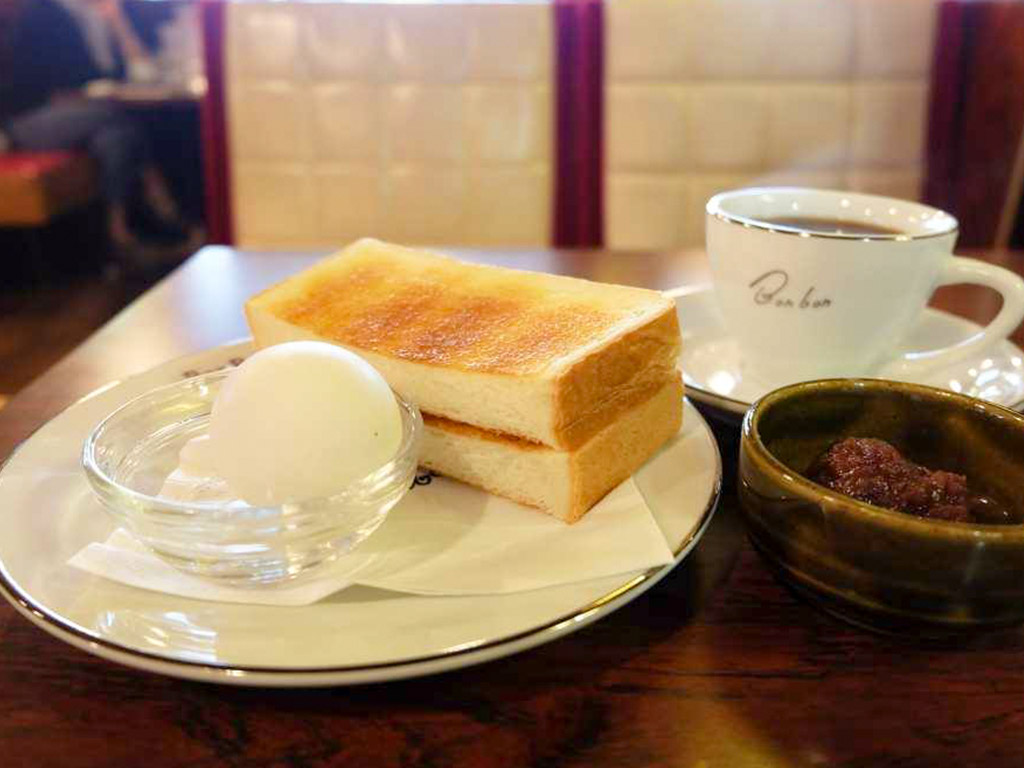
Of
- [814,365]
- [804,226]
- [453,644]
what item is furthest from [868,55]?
[453,644]

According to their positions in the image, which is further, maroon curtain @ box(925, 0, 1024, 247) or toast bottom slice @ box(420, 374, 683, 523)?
maroon curtain @ box(925, 0, 1024, 247)

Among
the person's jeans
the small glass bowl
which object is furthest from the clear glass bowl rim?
the person's jeans

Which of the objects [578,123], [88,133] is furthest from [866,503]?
[88,133]

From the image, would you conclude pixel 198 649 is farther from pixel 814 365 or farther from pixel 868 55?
pixel 868 55

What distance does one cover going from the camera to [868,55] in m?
1.78

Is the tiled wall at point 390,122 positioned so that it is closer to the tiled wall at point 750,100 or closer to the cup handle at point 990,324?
the tiled wall at point 750,100

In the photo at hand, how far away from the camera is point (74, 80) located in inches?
124

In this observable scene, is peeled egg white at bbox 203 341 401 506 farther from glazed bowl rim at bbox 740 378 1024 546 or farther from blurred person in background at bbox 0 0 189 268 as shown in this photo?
blurred person in background at bbox 0 0 189 268

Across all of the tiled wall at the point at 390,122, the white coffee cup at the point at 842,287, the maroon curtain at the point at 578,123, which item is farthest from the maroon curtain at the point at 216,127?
the white coffee cup at the point at 842,287

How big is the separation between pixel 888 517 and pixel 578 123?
1483 mm

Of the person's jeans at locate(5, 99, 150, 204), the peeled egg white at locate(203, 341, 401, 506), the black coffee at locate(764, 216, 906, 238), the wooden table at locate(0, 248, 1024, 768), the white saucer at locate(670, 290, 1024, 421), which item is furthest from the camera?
the person's jeans at locate(5, 99, 150, 204)

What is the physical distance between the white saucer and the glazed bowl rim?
103 millimetres

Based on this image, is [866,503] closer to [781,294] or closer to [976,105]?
[781,294]

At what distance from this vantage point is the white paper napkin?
0.50 metres
